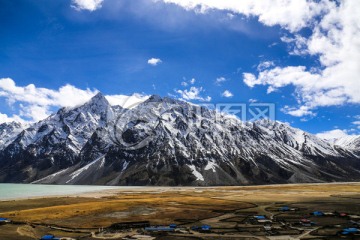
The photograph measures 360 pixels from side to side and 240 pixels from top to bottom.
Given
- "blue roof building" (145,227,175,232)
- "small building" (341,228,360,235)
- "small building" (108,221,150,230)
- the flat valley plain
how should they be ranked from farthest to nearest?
"small building" (108,221,150,230), "blue roof building" (145,227,175,232), the flat valley plain, "small building" (341,228,360,235)

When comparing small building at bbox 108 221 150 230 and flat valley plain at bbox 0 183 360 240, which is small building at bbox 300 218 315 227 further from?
small building at bbox 108 221 150 230

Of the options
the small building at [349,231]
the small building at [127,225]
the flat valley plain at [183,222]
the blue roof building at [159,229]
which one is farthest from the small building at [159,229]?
the small building at [349,231]

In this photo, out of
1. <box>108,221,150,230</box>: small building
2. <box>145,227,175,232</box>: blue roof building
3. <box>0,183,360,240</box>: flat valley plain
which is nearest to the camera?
<box>0,183,360,240</box>: flat valley plain

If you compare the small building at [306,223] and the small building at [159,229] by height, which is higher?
the small building at [306,223]

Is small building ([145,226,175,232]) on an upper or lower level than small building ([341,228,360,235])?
lower

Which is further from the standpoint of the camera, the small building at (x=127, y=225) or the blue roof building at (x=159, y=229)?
the small building at (x=127, y=225)

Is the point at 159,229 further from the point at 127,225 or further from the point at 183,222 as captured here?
the point at 183,222

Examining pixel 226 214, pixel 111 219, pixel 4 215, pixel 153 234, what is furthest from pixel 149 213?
pixel 4 215

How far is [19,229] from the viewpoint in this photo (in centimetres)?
7212

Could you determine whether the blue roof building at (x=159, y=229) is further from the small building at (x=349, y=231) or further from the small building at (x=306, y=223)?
the small building at (x=349, y=231)

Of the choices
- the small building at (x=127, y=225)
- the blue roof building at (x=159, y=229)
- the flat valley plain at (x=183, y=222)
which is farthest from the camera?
the small building at (x=127, y=225)

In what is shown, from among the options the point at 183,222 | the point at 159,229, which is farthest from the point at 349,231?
the point at 159,229

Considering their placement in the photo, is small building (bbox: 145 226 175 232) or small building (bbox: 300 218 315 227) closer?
small building (bbox: 145 226 175 232)

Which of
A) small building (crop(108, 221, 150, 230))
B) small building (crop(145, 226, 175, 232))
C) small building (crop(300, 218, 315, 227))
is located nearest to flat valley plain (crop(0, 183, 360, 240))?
small building (crop(300, 218, 315, 227))
